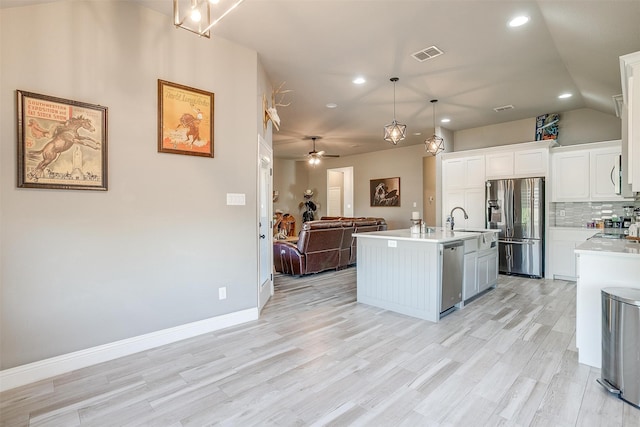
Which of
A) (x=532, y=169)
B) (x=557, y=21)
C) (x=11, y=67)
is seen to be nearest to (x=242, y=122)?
(x=11, y=67)

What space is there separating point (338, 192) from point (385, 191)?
2168 mm

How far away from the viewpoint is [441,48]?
3336mm

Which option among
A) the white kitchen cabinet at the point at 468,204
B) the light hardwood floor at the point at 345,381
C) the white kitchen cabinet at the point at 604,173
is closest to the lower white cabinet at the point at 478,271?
the light hardwood floor at the point at 345,381

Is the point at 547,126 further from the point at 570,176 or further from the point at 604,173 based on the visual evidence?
the point at 604,173

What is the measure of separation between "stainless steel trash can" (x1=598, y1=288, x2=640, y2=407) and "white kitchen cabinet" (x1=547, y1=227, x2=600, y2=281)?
11.7 feet

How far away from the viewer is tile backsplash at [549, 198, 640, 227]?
4.97m

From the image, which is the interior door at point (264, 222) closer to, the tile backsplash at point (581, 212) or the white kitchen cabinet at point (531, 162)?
the white kitchen cabinet at point (531, 162)

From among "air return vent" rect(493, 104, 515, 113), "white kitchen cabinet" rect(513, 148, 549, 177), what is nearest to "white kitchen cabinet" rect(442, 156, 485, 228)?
"white kitchen cabinet" rect(513, 148, 549, 177)

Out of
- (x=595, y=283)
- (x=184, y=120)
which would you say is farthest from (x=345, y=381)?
(x=184, y=120)

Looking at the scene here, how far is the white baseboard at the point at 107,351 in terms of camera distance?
2150mm

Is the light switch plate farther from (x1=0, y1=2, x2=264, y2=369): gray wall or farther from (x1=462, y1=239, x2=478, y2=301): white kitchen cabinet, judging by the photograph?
(x1=462, y1=239, x2=478, y2=301): white kitchen cabinet

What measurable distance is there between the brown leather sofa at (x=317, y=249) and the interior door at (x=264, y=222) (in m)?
1.02

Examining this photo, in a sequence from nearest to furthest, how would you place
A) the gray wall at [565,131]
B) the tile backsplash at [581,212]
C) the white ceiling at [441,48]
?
the white ceiling at [441,48] < the tile backsplash at [581,212] < the gray wall at [565,131]

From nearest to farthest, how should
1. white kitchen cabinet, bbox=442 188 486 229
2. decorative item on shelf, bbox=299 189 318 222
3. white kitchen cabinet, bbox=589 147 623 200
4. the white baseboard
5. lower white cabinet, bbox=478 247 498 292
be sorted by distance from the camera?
the white baseboard, lower white cabinet, bbox=478 247 498 292, white kitchen cabinet, bbox=589 147 623 200, white kitchen cabinet, bbox=442 188 486 229, decorative item on shelf, bbox=299 189 318 222
